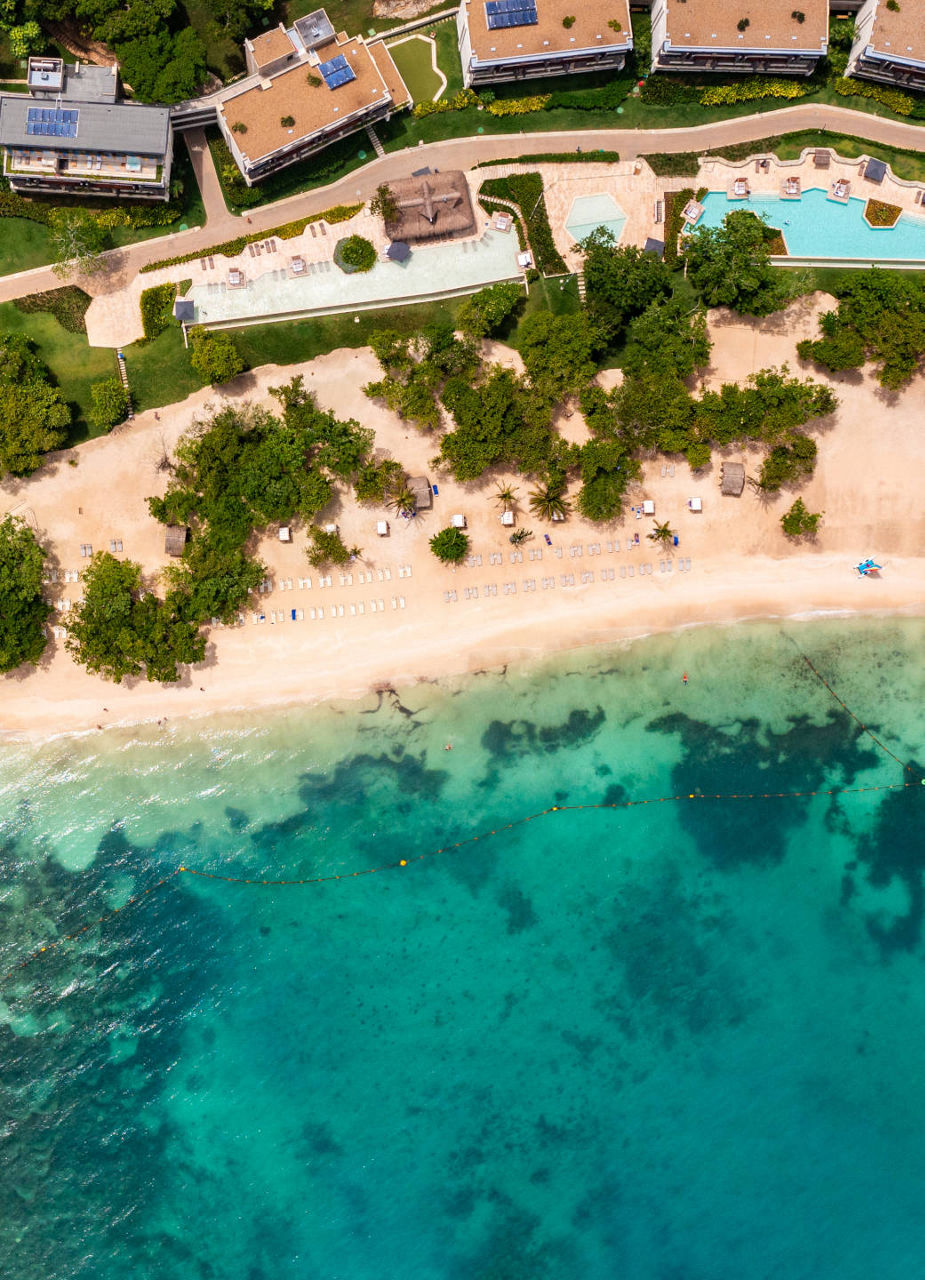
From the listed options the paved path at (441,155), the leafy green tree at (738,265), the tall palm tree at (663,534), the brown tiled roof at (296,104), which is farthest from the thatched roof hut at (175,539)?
the leafy green tree at (738,265)

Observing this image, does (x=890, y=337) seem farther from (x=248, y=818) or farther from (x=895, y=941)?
(x=248, y=818)

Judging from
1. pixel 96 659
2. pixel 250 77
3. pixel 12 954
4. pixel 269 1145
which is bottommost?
pixel 269 1145

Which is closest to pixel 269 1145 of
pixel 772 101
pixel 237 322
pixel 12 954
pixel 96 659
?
pixel 12 954

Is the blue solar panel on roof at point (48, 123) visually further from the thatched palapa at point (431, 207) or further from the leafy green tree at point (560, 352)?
the leafy green tree at point (560, 352)

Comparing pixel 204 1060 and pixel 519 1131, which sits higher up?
pixel 204 1060

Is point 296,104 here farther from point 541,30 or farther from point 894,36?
point 894,36

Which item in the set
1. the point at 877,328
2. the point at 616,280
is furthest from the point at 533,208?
the point at 877,328

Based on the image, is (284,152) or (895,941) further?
(895,941)
